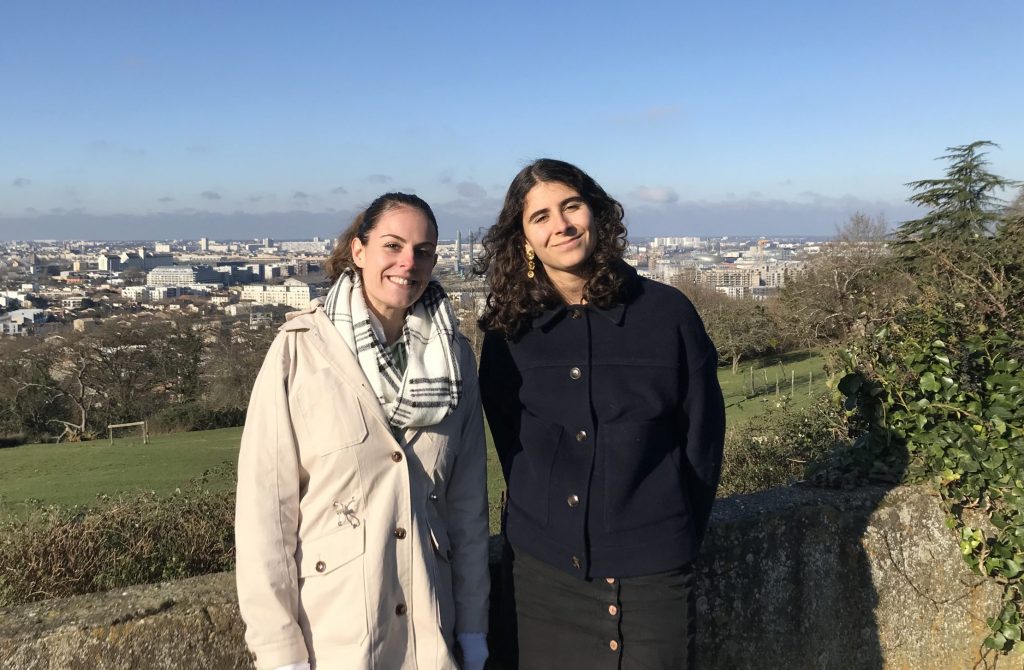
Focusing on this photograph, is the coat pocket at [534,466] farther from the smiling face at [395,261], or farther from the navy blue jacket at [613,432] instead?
the smiling face at [395,261]

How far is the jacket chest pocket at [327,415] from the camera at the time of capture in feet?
6.33

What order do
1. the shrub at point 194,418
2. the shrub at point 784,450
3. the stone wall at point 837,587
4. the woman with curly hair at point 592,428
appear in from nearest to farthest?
1. the woman with curly hair at point 592,428
2. the stone wall at point 837,587
3. the shrub at point 784,450
4. the shrub at point 194,418

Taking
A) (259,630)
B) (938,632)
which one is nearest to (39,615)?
(259,630)

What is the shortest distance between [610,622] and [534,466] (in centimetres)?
47

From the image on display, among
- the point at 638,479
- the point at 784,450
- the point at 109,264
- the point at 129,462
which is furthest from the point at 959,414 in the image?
the point at 109,264

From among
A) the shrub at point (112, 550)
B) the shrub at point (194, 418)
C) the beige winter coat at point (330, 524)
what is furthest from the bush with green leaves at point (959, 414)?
the shrub at point (194, 418)

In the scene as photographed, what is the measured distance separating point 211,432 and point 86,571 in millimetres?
18998

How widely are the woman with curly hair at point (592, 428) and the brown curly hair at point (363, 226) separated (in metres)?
0.35

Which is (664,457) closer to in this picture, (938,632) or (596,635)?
(596,635)

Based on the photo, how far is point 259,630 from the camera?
1833 mm

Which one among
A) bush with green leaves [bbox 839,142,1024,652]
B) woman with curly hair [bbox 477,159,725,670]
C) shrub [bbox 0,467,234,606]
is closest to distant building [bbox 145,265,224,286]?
shrub [bbox 0,467,234,606]

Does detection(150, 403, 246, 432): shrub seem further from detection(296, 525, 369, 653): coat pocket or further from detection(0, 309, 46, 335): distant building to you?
detection(296, 525, 369, 653): coat pocket

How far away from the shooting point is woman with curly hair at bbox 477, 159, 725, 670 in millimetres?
2133

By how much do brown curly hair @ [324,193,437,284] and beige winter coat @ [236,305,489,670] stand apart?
0.72ft
